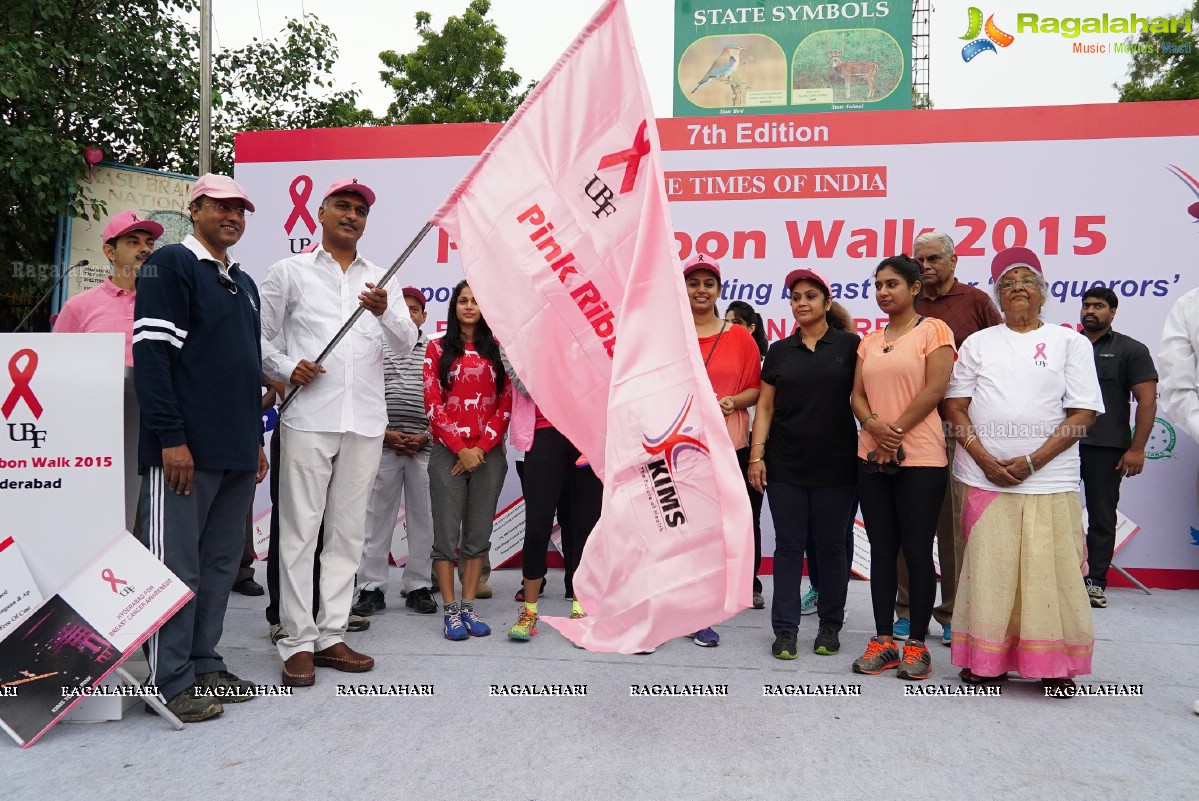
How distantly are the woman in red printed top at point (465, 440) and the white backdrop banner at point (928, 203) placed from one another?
1.23m

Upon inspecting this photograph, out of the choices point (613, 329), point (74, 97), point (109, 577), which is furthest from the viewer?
point (74, 97)

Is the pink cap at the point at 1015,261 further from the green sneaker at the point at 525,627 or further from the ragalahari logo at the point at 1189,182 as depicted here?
the ragalahari logo at the point at 1189,182

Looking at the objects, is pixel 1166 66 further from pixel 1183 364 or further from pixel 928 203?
pixel 1183 364

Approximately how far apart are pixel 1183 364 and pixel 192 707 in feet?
12.5

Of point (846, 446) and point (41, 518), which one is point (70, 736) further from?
point (846, 446)

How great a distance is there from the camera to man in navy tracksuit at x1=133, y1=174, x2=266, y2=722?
3.11 metres

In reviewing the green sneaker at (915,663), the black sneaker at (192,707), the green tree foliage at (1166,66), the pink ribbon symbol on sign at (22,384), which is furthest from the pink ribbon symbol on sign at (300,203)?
the green tree foliage at (1166,66)

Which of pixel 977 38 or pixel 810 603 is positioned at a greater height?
pixel 977 38

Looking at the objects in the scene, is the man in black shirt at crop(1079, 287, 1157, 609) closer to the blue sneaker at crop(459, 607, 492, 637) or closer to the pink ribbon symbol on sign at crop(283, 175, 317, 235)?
the blue sneaker at crop(459, 607, 492, 637)

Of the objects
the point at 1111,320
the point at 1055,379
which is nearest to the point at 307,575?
the point at 1055,379

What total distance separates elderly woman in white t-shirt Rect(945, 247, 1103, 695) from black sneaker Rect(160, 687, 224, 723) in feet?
9.13

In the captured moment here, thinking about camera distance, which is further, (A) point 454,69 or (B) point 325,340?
(A) point 454,69

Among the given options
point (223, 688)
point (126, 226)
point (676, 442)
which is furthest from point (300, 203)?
point (676, 442)

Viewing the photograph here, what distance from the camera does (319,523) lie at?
12.2 ft
